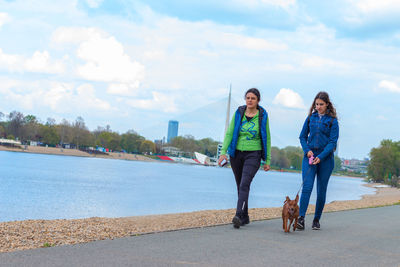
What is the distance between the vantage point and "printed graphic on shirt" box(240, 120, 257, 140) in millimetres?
7516

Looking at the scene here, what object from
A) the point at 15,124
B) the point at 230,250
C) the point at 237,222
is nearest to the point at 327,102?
the point at 237,222

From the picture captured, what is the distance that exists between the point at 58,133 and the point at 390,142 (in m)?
83.0

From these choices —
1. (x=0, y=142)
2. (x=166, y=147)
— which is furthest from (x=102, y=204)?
(x=166, y=147)

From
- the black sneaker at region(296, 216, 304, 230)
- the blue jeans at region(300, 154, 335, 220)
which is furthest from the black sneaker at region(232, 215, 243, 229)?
the blue jeans at region(300, 154, 335, 220)

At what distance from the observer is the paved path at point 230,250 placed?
4.64 metres

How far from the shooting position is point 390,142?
123 metres

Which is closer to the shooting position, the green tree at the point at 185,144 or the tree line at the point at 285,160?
the green tree at the point at 185,144

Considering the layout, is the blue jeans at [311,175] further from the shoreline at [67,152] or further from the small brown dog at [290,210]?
the shoreline at [67,152]

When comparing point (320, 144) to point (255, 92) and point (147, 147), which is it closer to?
point (255, 92)

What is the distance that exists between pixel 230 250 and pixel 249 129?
2489 millimetres

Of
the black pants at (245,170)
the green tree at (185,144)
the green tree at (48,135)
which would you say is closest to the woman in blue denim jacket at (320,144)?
the black pants at (245,170)

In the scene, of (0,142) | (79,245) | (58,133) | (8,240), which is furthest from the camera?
(58,133)

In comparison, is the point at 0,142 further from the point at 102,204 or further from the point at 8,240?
the point at 8,240

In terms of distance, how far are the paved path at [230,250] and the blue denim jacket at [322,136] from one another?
1219 mm
